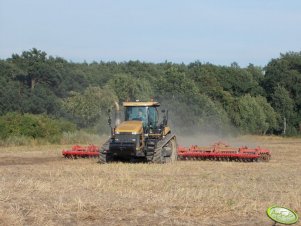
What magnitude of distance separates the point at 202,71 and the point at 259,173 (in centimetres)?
6628

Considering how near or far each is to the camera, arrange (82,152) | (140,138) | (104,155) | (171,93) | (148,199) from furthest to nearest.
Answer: (171,93) < (82,152) < (104,155) < (140,138) < (148,199)

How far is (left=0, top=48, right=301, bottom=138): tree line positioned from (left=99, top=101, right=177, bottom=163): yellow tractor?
23.0m

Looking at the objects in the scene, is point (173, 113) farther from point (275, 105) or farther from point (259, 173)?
point (259, 173)

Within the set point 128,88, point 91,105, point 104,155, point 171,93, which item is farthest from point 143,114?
point 128,88

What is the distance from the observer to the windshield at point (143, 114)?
2331 centimetres

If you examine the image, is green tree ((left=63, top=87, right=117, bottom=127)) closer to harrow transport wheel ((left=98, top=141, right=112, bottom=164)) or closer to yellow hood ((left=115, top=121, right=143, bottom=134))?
harrow transport wheel ((left=98, top=141, right=112, bottom=164))

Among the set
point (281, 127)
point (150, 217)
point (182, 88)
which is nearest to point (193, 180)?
point (150, 217)

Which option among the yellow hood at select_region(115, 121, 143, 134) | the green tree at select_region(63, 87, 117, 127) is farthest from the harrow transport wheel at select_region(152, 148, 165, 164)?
the green tree at select_region(63, 87, 117, 127)

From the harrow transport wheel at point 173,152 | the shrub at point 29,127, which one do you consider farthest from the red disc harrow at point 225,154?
the shrub at point 29,127

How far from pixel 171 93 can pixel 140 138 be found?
39.5m

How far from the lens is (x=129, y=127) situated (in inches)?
879

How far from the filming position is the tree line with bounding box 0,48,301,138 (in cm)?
5572

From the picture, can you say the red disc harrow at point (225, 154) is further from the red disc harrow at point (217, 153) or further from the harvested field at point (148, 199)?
the harvested field at point (148, 199)

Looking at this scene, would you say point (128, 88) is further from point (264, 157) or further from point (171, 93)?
point (264, 157)
